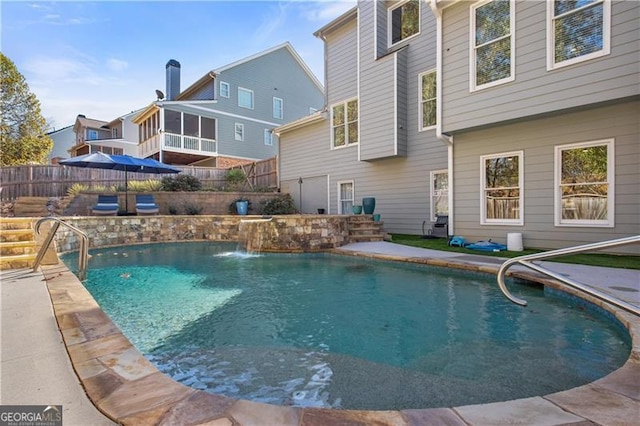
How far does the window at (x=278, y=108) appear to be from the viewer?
69.7 ft

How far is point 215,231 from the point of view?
37.1 ft

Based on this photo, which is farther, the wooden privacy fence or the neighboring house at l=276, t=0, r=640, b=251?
the wooden privacy fence

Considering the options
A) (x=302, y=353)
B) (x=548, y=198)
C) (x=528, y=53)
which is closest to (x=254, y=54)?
(x=528, y=53)

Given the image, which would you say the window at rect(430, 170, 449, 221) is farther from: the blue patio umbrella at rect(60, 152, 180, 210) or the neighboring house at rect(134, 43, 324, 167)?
the neighboring house at rect(134, 43, 324, 167)

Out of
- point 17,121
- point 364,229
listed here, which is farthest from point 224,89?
point 364,229

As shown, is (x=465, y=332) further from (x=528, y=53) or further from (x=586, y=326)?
(x=528, y=53)

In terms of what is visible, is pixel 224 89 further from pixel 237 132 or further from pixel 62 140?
pixel 62 140

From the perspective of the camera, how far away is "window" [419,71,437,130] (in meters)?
9.50

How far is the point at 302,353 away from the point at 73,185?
14.5m

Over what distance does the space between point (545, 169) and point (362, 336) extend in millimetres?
6101

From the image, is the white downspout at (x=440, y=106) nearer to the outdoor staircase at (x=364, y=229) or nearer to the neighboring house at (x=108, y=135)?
the outdoor staircase at (x=364, y=229)

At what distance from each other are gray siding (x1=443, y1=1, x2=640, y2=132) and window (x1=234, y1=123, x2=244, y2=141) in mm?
14311

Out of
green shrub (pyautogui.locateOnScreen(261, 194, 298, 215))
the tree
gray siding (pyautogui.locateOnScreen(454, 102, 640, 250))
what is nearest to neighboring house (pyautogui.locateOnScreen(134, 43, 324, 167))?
the tree

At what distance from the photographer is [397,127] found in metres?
9.86
